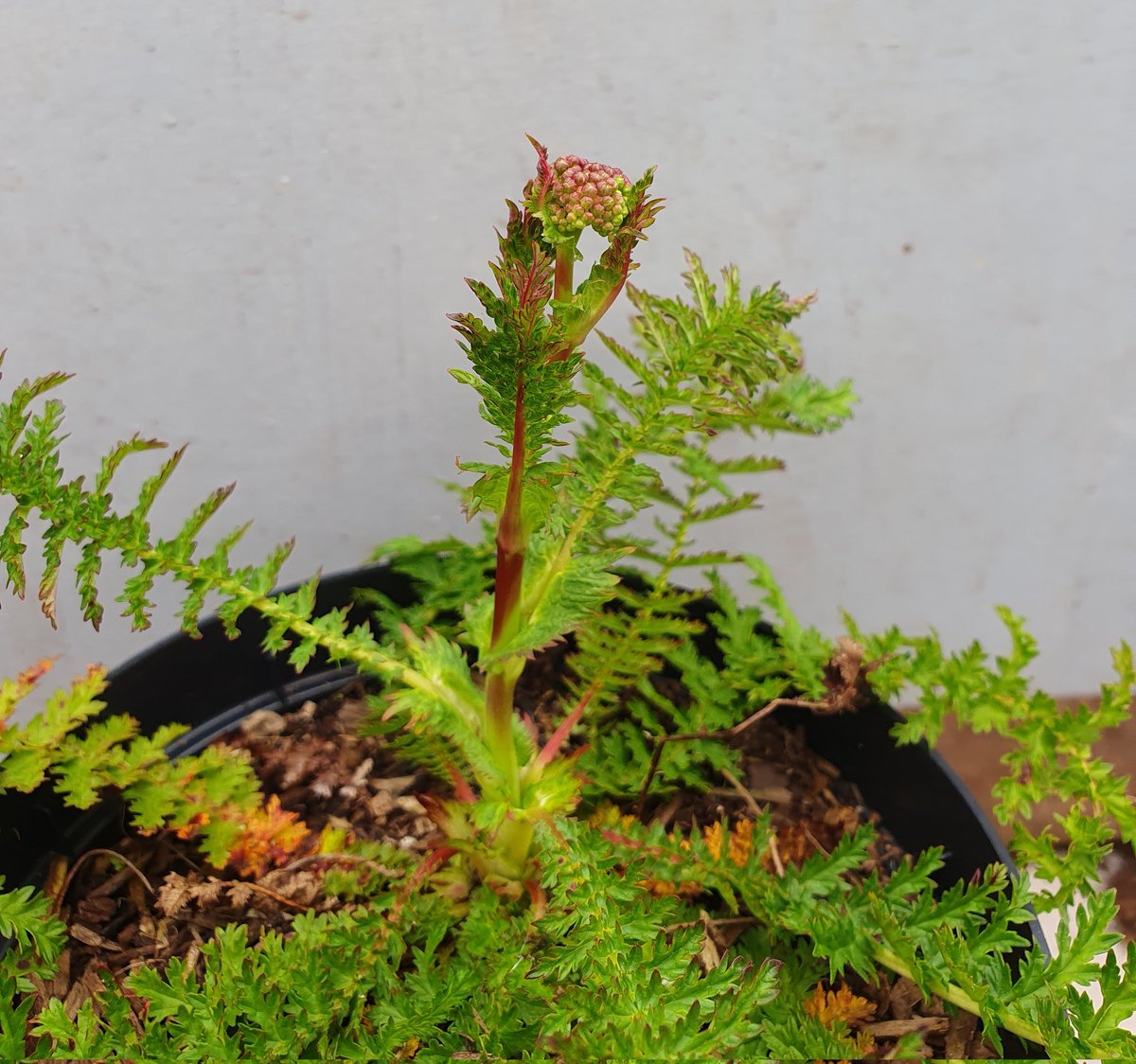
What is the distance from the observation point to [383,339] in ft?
3.30

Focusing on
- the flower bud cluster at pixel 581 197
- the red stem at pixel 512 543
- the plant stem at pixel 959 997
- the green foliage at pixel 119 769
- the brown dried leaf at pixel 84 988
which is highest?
the flower bud cluster at pixel 581 197

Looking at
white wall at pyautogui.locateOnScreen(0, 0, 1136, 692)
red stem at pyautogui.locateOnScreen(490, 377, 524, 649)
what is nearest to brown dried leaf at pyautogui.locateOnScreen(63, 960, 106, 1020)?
red stem at pyautogui.locateOnScreen(490, 377, 524, 649)

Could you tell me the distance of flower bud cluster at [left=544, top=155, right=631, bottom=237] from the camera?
1.62 ft

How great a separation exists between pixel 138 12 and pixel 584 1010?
0.86 meters

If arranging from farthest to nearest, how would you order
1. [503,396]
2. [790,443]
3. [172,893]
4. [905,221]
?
1. [790,443]
2. [905,221]
3. [172,893]
4. [503,396]

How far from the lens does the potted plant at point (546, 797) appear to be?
55 cm

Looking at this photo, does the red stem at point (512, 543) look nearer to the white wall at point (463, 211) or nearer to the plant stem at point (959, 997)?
the plant stem at point (959, 997)

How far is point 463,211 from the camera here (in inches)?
37.2

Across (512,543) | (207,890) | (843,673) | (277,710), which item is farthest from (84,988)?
(843,673)

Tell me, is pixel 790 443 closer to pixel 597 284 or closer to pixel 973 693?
pixel 973 693

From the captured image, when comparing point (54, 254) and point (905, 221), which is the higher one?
point (905, 221)

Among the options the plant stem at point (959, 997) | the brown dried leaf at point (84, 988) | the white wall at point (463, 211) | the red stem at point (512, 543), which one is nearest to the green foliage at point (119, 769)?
the brown dried leaf at point (84, 988)

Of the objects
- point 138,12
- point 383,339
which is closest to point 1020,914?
point 383,339

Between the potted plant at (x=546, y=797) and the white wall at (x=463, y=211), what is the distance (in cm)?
23
